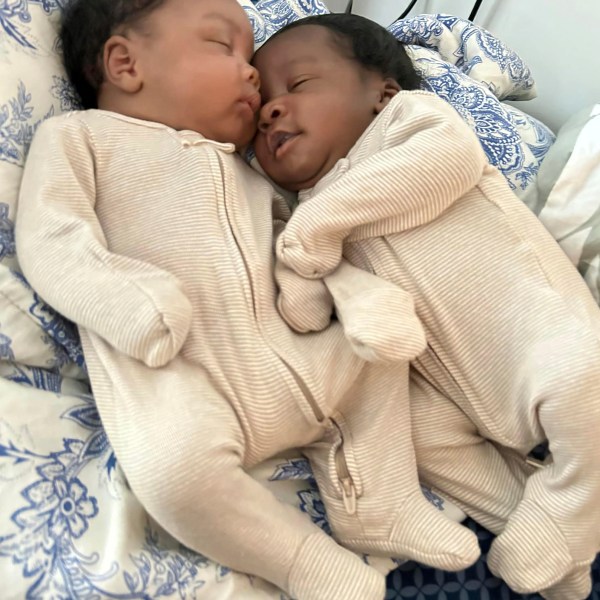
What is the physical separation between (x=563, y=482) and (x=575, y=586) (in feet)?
0.39

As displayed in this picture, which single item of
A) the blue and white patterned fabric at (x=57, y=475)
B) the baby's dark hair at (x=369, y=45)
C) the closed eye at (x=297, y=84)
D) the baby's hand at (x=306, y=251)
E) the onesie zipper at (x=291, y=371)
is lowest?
the blue and white patterned fabric at (x=57, y=475)

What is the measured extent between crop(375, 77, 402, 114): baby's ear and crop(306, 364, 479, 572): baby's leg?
0.43 meters

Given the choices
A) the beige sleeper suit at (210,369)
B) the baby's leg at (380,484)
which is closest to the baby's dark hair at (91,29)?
the beige sleeper suit at (210,369)

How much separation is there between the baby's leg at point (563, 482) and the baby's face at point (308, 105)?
417mm

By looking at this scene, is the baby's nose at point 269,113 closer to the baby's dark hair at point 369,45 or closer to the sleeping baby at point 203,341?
the sleeping baby at point 203,341

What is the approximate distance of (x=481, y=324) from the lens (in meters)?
0.78

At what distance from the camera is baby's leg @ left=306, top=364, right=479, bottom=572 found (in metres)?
0.69

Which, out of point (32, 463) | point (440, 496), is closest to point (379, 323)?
point (440, 496)

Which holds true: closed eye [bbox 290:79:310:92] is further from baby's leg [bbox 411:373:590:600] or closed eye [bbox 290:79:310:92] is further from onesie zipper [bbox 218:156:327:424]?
baby's leg [bbox 411:373:590:600]

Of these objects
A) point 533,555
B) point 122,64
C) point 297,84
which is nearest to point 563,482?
point 533,555

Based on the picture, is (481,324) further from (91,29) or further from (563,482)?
(91,29)

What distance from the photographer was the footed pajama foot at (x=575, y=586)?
73 cm

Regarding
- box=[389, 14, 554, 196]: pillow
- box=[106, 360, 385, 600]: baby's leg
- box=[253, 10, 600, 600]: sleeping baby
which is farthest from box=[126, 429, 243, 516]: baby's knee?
box=[389, 14, 554, 196]: pillow

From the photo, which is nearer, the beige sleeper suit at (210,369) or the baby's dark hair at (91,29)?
the beige sleeper suit at (210,369)
